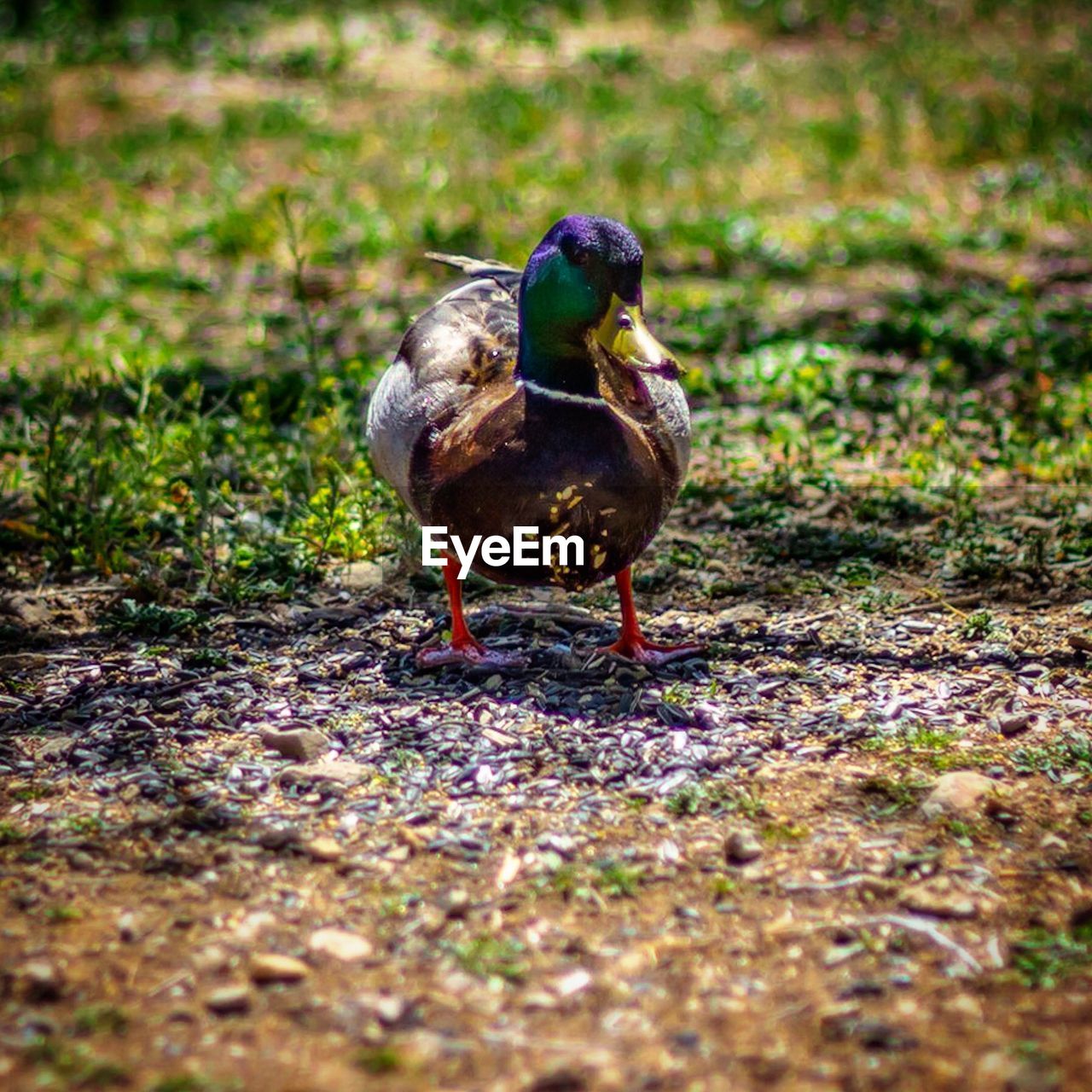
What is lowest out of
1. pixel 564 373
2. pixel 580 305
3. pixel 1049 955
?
pixel 1049 955

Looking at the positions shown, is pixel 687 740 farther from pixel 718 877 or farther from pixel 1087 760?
pixel 1087 760

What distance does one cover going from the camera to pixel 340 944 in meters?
2.49

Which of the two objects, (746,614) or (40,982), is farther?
(746,614)

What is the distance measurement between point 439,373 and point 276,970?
1645 mm

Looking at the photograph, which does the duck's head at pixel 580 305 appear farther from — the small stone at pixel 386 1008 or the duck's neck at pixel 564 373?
the small stone at pixel 386 1008

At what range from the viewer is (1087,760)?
3051 mm

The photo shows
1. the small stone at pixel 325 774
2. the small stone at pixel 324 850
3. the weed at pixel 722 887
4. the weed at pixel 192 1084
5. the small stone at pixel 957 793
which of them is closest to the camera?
the weed at pixel 192 1084

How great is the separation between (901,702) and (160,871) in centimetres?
170

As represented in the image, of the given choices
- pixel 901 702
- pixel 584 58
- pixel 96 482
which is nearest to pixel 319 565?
pixel 96 482

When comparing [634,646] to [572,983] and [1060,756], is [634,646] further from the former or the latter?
[572,983]

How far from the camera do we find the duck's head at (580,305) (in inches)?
129

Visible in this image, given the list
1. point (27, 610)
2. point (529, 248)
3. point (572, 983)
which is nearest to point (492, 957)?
point (572, 983)

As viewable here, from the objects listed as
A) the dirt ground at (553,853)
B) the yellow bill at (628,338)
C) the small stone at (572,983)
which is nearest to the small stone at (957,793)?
the dirt ground at (553,853)

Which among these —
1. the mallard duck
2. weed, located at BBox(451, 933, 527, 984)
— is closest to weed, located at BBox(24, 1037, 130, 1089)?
weed, located at BBox(451, 933, 527, 984)
